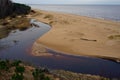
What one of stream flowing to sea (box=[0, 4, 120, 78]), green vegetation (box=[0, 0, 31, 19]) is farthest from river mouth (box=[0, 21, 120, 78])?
green vegetation (box=[0, 0, 31, 19])

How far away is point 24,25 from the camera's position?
3834 centimetres

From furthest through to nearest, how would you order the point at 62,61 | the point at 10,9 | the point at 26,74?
1. the point at 10,9
2. the point at 62,61
3. the point at 26,74

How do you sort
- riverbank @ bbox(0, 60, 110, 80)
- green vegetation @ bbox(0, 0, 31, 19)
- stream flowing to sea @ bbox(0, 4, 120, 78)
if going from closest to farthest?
riverbank @ bbox(0, 60, 110, 80)
stream flowing to sea @ bbox(0, 4, 120, 78)
green vegetation @ bbox(0, 0, 31, 19)

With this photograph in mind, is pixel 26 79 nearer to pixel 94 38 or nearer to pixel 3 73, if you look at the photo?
pixel 3 73

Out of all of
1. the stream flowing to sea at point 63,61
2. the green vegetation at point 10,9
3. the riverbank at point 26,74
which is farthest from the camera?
the green vegetation at point 10,9

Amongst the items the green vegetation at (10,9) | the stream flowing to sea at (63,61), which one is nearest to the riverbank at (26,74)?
the stream flowing to sea at (63,61)

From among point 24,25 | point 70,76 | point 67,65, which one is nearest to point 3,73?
point 70,76

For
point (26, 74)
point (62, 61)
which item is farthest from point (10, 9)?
point (26, 74)

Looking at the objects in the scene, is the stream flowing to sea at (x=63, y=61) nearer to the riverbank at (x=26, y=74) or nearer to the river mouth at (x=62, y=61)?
the river mouth at (x=62, y=61)

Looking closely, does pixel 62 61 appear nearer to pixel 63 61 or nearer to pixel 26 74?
pixel 63 61

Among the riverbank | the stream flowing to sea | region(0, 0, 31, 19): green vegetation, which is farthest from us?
region(0, 0, 31, 19): green vegetation

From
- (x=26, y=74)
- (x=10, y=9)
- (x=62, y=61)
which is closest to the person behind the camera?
(x=26, y=74)

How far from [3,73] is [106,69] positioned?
7457 millimetres

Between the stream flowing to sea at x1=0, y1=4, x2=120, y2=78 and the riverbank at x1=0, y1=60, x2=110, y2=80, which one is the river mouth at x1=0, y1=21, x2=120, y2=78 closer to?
the stream flowing to sea at x1=0, y1=4, x2=120, y2=78
